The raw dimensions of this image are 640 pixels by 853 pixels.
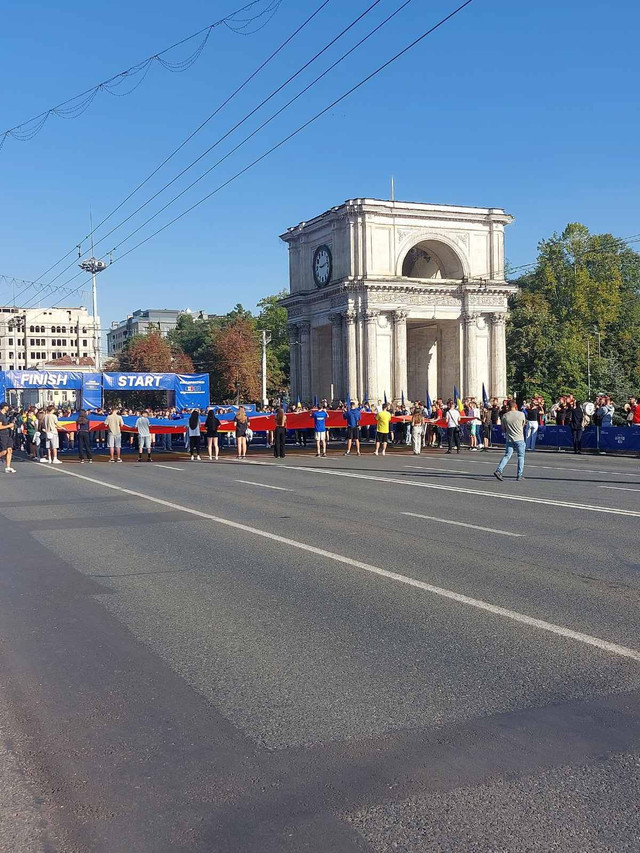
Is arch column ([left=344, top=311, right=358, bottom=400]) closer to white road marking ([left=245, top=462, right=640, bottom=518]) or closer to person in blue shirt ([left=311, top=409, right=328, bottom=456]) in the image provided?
person in blue shirt ([left=311, top=409, right=328, bottom=456])

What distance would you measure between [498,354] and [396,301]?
9.27m

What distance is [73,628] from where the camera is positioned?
7.30 m

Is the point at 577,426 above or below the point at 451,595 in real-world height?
above

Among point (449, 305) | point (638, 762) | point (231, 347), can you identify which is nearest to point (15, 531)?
point (638, 762)

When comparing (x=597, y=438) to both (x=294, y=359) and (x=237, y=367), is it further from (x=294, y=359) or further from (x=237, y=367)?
(x=237, y=367)

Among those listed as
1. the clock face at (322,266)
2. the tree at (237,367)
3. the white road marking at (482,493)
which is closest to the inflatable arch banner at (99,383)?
the white road marking at (482,493)

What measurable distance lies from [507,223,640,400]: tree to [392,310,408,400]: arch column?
1791 centimetres

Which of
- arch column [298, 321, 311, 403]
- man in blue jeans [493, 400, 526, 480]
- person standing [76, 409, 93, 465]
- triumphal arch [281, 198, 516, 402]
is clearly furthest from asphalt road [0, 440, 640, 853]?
arch column [298, 321, 311, 403]

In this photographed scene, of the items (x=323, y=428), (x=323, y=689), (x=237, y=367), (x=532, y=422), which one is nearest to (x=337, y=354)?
(x=237, y=367)

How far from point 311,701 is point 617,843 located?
2.13m

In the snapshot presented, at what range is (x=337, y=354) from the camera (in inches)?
2485

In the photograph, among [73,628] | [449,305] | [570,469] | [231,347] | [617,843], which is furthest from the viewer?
[231,347]

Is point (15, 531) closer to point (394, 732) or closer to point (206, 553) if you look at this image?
point (206, 553)

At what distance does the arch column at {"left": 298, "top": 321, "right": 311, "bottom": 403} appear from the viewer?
67.1 m
